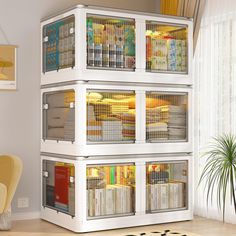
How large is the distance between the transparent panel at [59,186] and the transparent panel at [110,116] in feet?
1.51

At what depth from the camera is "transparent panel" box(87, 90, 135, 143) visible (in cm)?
592

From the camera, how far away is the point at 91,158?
19.2 feet

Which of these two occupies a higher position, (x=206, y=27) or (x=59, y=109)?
(x=206, y=27)

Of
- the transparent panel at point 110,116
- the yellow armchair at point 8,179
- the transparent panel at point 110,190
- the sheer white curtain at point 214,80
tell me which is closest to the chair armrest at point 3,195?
the yellow armchair at point 8,179

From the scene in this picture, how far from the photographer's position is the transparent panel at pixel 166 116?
628 centimetres

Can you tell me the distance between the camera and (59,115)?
623 centimetres

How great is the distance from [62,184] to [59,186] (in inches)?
3.2

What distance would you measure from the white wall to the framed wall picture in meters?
0.07

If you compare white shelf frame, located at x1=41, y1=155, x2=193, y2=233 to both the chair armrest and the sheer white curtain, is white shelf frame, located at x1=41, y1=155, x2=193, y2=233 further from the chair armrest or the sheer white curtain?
the chair armrest

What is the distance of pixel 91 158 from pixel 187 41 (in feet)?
5.82

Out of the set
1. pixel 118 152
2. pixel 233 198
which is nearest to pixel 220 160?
pixel 233 198

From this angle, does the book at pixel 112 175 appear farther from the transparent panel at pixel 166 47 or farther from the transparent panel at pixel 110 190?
the transparent panel at pixel 166 47

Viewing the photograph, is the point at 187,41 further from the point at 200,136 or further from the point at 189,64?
the point at 200,136

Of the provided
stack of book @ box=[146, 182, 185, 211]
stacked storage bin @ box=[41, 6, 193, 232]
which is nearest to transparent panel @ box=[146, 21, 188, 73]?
stacked storage bin @ box=[41, 6, 193, 232]
